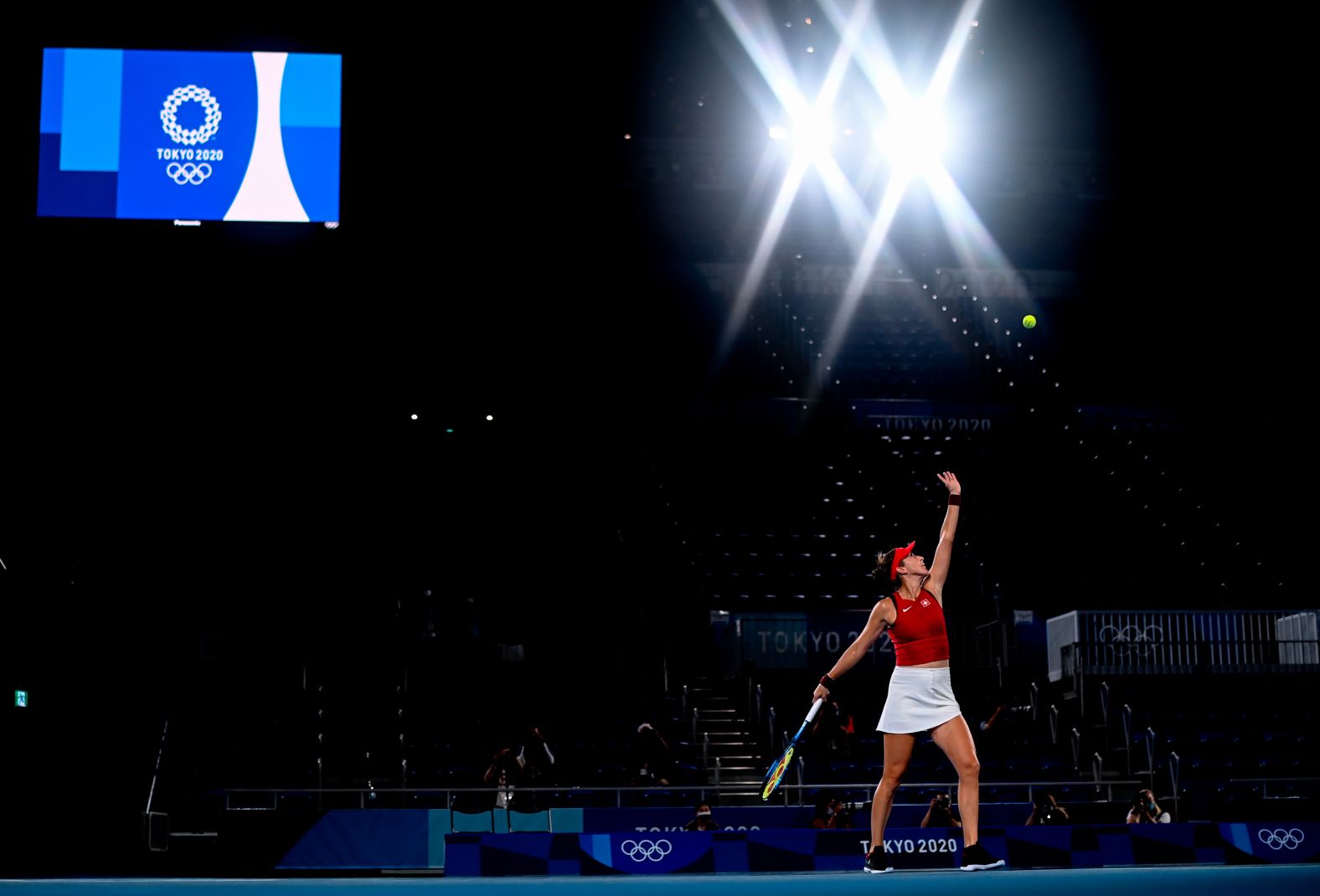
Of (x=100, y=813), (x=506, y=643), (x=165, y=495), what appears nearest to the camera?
(x=100, y=813)

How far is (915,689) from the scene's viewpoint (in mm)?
9453

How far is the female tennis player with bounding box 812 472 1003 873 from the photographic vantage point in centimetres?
937

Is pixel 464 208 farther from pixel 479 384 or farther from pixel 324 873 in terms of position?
pixel 324 873

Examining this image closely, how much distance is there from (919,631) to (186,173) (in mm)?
17672

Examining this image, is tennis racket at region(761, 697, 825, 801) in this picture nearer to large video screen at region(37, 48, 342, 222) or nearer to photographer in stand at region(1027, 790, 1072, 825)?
photographer in stand at region(1027, 790, 1072, 825)

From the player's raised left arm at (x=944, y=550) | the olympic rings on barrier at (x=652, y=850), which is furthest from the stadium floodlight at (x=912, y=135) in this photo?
the player's raised left arm at (x=944, y=550)

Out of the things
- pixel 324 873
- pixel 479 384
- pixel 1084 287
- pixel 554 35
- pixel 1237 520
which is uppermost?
pixel 554 35

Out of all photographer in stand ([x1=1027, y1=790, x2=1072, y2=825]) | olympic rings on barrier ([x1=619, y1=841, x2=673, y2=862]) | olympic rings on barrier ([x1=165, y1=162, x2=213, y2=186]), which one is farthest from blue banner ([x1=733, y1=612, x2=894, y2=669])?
olympic rings on barrier ([x1=165, y1=162, x2=213, y2=186])

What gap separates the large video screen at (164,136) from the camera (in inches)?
923

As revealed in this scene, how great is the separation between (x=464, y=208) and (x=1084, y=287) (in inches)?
549

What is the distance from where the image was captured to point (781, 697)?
20344 millimetres

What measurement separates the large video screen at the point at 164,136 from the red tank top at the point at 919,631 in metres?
16.5

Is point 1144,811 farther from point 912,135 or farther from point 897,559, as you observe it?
point 912,135

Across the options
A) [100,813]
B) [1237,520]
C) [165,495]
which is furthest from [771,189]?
[100,813]
